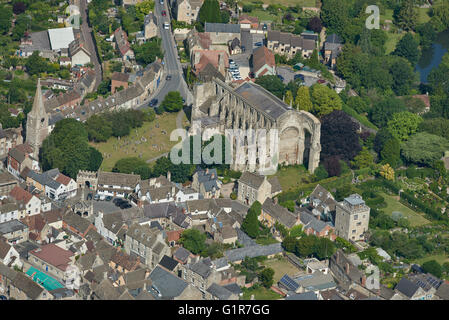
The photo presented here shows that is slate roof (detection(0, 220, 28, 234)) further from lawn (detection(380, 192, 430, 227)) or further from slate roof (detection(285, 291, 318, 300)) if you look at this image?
lawn (detection(380, 192, 430, 227))

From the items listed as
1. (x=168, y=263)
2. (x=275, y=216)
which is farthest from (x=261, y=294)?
(x=275, y=216)

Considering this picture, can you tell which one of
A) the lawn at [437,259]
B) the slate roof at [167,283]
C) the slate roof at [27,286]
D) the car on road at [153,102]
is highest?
the car on road at [153,102]

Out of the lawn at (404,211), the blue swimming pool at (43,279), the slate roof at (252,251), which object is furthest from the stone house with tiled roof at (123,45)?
the blue swimming pool at (43,279)

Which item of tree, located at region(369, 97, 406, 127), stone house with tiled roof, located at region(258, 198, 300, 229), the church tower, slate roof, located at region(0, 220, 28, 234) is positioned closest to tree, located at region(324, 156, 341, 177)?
stone house with tiled roof, located at region(258, 198, 300, 229)

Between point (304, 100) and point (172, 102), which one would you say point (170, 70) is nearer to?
point (172, 102)

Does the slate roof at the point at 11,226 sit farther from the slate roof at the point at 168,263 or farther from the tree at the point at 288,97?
the tree at the point at 288,97

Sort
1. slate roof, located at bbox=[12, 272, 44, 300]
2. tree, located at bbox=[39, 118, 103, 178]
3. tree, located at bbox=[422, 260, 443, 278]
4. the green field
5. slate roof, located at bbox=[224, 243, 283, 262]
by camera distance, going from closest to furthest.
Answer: slate roof, located at bbox=[12, 272, 44, 300] → tree, located at bbox=[422, 260, 443, 278] → slate roof, located at bbox=[224, 243, 283, 262] → tree, located at bbox=[39, 118, 103, 178] → the green field

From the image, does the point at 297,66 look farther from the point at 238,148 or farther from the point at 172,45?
the point at 238,148
